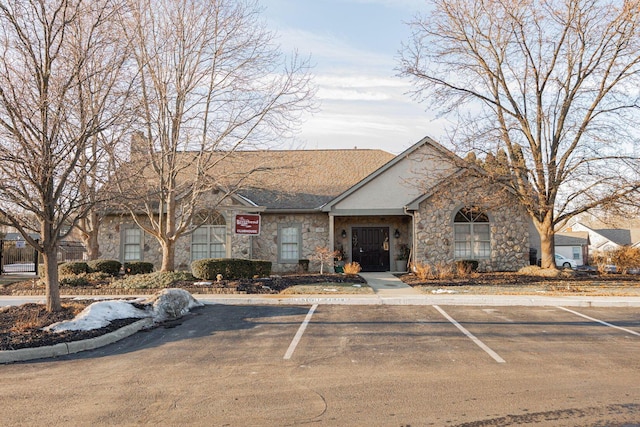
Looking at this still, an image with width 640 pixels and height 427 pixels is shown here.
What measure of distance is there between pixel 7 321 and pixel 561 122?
18426mm

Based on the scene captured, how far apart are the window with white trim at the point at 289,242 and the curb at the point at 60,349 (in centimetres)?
1353

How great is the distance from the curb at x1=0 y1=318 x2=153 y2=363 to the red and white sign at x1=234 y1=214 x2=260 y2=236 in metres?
9.23

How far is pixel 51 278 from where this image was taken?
10.6 meters

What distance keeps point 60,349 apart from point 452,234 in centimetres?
1643

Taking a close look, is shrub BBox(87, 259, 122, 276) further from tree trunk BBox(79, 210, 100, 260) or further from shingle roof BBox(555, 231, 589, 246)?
shingle roof BBox(555, 231, 589, 246)

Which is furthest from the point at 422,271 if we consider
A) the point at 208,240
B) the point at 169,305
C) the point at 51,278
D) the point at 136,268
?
the point at 51,278

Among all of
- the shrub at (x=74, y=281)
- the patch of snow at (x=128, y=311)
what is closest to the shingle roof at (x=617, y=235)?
the shrub at (x=74, y=281)

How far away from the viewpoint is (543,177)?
63.3 feet

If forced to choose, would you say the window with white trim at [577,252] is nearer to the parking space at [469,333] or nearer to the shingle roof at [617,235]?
the shingle roof at [617,235]

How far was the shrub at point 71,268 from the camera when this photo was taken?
18359 millimetres

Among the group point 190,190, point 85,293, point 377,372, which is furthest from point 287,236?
point 377,372

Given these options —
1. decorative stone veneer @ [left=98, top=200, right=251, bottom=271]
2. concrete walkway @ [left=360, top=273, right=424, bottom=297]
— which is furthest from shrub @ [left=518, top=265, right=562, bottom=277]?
decorative stone veneer @ [left=98, top=200, right=251, bottom=271]

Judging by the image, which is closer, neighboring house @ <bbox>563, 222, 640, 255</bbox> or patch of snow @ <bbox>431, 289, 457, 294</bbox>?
patch of snow @ <bbox>431, 289, 457, 294</bbox>

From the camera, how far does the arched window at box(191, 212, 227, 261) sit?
22547 mm
